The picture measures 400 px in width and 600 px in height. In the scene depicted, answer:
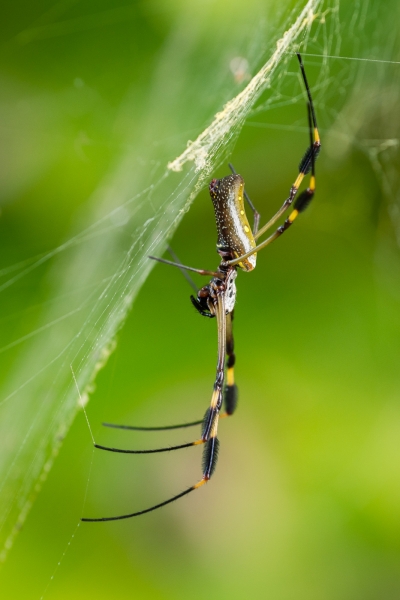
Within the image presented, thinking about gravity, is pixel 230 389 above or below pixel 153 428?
above

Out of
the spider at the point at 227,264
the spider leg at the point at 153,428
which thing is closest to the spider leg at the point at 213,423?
the spider at the point at 227,264

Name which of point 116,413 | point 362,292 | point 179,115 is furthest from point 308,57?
point 116,413

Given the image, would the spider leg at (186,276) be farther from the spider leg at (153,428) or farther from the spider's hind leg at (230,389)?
the spider leg at (153,428)

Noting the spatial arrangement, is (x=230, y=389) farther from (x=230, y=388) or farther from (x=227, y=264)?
(x=227, y=264)

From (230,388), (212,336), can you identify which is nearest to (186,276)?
(212,336)

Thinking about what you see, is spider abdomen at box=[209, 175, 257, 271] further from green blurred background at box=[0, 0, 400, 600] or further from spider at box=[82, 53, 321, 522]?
green blurred background at box=[0, 0, 400, 600]

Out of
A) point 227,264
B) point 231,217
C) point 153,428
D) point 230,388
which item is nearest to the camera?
point 231,217

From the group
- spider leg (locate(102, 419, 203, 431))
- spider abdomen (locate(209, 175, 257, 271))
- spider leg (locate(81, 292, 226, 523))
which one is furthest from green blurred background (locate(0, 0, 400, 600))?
spider abdomen (locate(209, 175, 257, 271))
